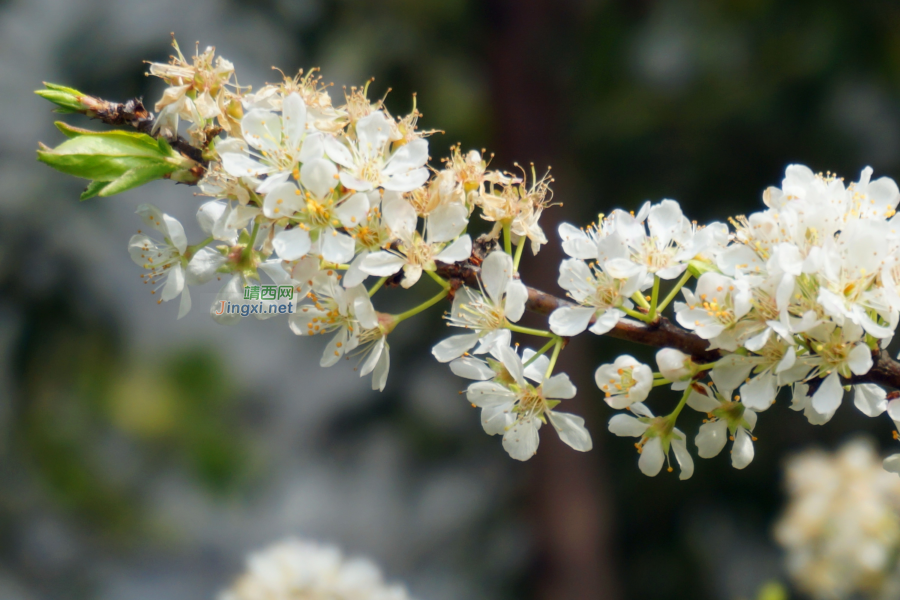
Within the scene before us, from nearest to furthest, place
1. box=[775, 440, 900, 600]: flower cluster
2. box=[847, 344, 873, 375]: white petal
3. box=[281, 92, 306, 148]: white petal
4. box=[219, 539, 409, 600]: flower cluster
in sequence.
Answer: box=[847, 344, 873, 375]: white petal, box=[281, 92, 306, 148]: white petal, box=[219, 539, 409, 600]: flower cluster, box=[775, 440, 900, 600]: flower cluster

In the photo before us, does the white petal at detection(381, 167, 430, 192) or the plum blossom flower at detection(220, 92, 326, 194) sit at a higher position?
the plum blossom flower at detection(220, 92, 326, 194)

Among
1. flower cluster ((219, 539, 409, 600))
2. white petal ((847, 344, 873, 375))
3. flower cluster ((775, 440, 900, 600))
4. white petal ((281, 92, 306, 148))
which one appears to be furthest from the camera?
flower cluster ((775, 440, 900, 600))

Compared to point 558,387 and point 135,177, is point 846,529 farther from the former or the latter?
point 135,177

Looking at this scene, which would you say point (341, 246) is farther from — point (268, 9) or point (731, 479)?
point (731, 479)

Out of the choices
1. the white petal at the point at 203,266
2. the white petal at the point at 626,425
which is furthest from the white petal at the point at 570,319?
the white petal at the point at 203,266

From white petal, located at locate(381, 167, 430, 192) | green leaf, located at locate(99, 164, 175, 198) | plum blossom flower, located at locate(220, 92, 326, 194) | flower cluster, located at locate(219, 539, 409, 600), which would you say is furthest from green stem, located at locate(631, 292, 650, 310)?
flower cluster, located at locate(219, 539, 409, 600)

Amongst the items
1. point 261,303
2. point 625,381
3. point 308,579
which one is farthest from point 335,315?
point 308,579

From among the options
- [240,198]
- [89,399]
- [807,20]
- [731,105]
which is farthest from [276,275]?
[807,20]

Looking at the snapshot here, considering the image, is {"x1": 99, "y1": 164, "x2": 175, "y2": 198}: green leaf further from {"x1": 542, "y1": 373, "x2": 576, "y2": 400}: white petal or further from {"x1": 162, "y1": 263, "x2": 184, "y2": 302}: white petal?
{"x1": 542, "y1": 373, "x2": 576, "y2": 400}: white petal
